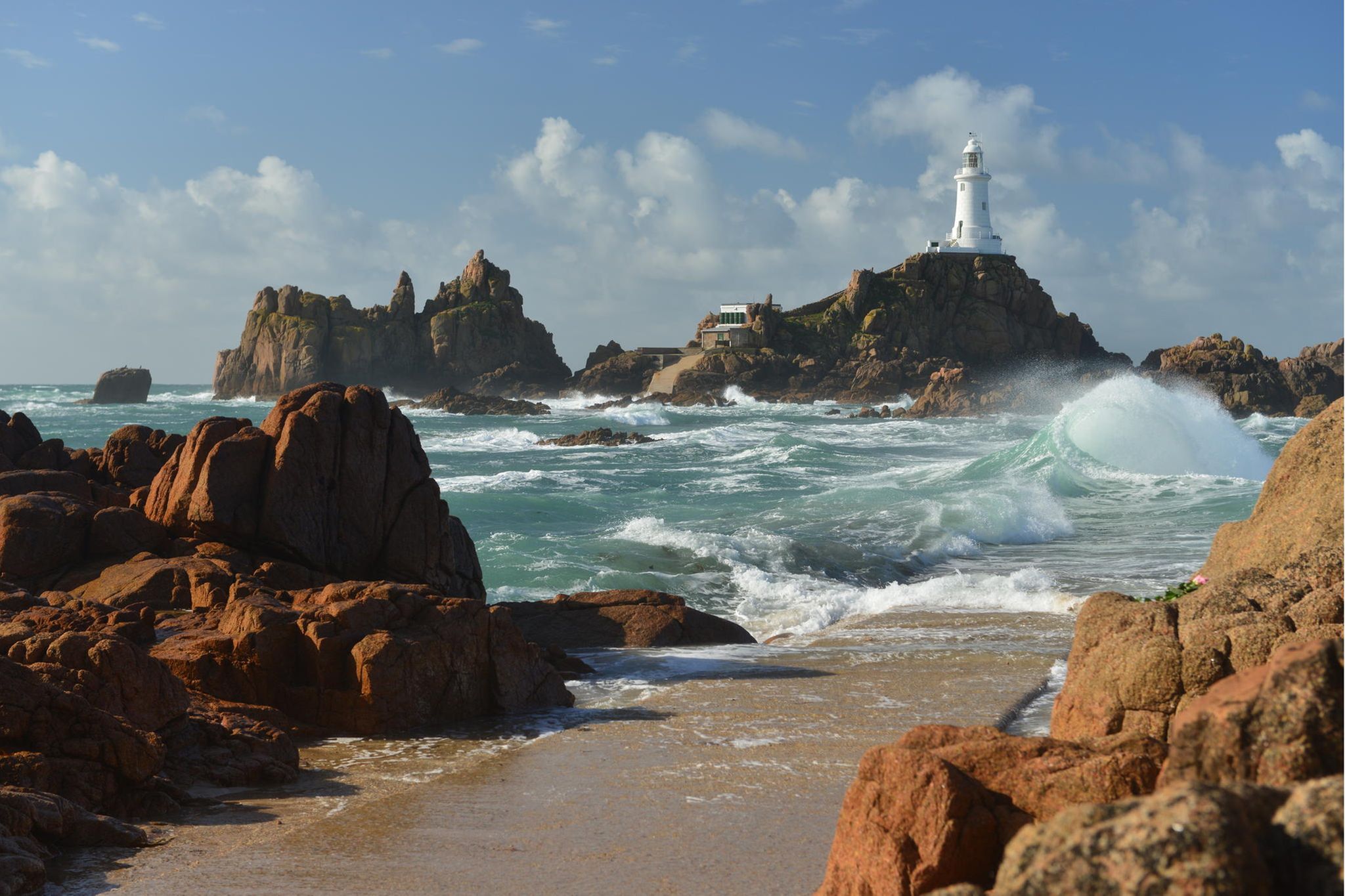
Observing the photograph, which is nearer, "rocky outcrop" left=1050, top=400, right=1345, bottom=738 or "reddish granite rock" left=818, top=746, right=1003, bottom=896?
"reddish granite rock" left=818, top=746, right=1003, bottom=896

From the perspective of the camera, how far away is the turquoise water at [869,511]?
16.2 metres

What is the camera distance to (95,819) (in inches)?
229

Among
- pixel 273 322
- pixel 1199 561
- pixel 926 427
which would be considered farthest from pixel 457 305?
pixel 1199 561

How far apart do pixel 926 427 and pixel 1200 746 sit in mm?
56980

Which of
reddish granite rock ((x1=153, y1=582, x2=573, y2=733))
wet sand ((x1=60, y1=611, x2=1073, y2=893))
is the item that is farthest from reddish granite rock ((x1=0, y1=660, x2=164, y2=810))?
reddish granite rock ((x1=153, y1=582, x2=573, y2=733))

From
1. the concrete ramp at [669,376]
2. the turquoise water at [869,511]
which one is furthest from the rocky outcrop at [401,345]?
the turquoise water at [869,511]

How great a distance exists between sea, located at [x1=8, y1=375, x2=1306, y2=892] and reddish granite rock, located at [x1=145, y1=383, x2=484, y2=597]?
252 centimetres

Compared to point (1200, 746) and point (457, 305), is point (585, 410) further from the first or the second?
point (1200, 746)

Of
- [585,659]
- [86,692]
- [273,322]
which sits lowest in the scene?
[585,659]

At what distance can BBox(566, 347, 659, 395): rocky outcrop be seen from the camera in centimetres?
9456

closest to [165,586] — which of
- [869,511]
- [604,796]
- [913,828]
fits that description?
[604,796]

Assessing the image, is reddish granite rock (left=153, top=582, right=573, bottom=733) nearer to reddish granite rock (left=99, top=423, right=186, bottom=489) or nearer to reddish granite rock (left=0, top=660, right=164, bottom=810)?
reddish granite rock (left=0, top=660, right=164, bottom=810)

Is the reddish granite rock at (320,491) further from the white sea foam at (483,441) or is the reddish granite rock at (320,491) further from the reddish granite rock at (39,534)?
the white sea foam at (483,441)

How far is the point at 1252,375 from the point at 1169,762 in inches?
2873
